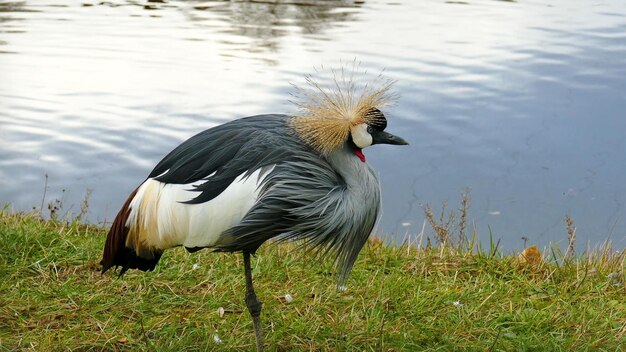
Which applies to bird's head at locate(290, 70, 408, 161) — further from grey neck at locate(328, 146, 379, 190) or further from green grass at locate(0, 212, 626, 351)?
green grass at locate(0, 212, 626, 351)

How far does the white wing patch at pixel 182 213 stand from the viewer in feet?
9.52

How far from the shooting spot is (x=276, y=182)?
2.90m

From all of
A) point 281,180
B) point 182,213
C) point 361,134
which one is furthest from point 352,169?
point 182,213

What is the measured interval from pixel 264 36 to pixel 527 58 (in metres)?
2.78

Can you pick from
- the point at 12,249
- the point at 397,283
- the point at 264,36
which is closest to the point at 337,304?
the point at 397,283

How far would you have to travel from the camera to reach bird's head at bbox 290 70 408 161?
9.56 feet

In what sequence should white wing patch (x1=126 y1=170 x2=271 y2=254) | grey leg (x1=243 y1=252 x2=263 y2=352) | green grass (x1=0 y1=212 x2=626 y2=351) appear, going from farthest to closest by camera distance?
green grass (x1=0 y1=212 x2=626 y2=351), grey leg (x1=243 y1=252 x2=263 y2=352), white wing patch (x1=126 y1=170 x2=271 y2=254)

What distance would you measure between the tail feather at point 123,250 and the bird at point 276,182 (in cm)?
4

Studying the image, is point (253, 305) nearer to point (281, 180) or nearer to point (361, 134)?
point (281, 180)

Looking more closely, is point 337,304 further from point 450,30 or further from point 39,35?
point 39,35

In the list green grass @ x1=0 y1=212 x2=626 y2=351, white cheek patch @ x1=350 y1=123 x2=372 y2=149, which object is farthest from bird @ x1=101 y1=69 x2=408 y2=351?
green grass @ x1=0 y1=212 x2=626 y2=351

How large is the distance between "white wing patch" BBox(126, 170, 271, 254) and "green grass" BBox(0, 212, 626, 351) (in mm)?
366

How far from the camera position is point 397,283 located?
3631 mm

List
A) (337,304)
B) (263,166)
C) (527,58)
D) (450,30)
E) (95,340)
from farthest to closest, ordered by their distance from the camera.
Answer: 1. (450,30)
2. (527,58)
3. (337,304)
4. (95,340)
5. (263,166)
